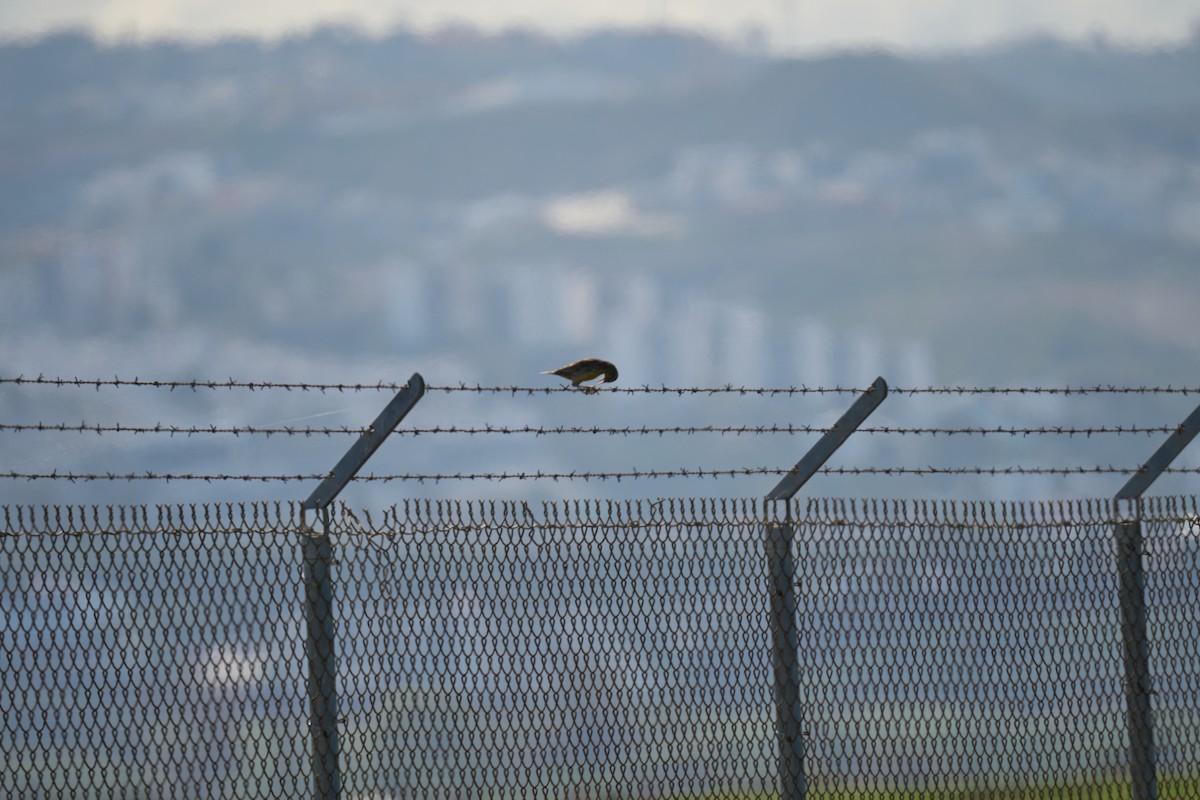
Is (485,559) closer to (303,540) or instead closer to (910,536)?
(303,540)

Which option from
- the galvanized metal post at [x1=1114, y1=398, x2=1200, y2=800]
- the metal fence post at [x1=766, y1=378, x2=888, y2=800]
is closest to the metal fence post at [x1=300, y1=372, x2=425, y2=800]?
the metal fence post at [x1=766, y1=378, x2=888, y2=800]

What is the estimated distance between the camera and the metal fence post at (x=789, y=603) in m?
7.58

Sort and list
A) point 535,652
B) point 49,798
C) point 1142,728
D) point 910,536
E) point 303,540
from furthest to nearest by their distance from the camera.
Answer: point 1142,728 < point 910,536 < point 535,652 < point 303,540 < point 49,798

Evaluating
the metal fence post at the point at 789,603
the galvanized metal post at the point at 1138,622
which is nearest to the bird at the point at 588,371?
the metal fence post at the point at 789,603

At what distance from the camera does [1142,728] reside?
8688 mm

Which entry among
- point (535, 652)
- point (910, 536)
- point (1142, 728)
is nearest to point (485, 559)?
point (535, 652)

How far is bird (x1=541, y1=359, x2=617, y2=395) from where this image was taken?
25.8 ft

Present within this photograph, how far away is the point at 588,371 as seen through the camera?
7.93 meters

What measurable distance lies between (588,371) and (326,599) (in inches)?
68.3

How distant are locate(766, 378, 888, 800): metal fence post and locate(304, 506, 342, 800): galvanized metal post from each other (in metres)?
1.95

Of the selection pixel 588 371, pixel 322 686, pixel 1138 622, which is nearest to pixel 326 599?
pixel 322 686

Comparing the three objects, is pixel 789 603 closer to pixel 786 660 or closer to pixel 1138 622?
pixel 786 660

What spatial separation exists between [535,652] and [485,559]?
45cm

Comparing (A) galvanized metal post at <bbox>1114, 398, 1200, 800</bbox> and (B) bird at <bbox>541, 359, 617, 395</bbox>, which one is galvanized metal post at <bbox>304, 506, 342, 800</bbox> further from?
(A) galvanized metal post at <bbox>1114, 398, 1200, 800</bbox>
